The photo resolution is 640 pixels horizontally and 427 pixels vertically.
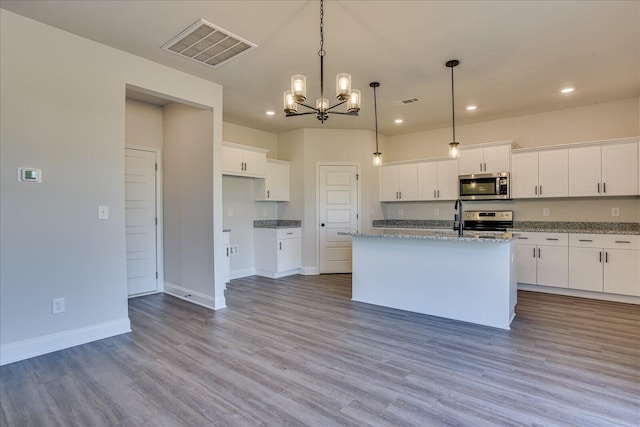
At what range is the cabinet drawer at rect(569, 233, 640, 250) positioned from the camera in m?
4.13

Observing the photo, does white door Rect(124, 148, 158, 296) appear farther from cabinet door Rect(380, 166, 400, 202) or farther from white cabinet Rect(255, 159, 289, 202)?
cabinet door Rect(380, 166, 400, 202)

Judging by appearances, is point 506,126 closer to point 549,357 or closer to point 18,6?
point 549,357

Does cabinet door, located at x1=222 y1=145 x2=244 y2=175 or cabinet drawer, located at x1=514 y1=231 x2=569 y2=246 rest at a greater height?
cabinet door, located at x1=222 y1=145 x2=244 y2=175

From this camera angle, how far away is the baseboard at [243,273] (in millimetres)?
5820

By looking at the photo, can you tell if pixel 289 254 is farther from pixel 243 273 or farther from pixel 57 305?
pixel 57 305

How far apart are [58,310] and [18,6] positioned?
2475mm

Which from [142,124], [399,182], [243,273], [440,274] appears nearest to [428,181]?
[399,182]

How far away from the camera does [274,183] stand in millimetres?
6137

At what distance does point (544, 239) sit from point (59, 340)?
590 centimetres

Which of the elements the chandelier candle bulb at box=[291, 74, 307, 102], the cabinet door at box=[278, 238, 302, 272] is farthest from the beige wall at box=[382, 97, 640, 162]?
the chandelier candle bulb at box=[291, 74, 307, 102]

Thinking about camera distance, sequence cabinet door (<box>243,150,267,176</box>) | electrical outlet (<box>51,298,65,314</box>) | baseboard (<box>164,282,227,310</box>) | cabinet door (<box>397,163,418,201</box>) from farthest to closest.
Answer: cabinet door (<box>397,163,418,201</box>) → cabinet door (<box>243,150,267,176</box>) → baseboard (<box>164,282,227,310</box>) → electrical outlet (<box>51,298,65,314</box>)

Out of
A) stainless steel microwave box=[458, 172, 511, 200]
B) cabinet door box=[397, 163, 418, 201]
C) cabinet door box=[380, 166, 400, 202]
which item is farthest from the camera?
cabinet door box=[380, 166, 400, 202]

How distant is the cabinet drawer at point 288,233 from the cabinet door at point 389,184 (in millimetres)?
1828

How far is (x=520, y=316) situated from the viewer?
368cm
